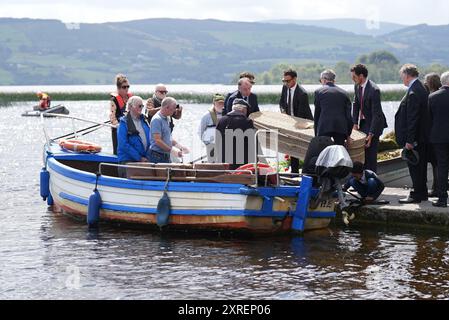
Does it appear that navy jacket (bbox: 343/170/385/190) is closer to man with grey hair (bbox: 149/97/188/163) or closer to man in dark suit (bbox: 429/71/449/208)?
man in dark suit (bbox: 429/71/449/208)

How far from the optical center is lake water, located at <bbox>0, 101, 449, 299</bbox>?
37.0 feet

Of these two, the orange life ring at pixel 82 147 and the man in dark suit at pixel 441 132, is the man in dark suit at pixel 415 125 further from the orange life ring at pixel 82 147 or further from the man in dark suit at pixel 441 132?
the orange life ring at pixel 82 147

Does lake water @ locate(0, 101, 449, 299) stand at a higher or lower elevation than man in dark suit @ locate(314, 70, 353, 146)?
lower

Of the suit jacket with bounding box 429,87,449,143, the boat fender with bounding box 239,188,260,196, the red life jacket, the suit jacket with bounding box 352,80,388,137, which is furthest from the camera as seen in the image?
the red life jacket

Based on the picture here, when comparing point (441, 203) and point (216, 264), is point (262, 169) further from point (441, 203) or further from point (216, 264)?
point (441, 203)

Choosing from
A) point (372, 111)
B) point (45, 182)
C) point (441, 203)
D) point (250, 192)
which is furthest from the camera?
point (45, 182)

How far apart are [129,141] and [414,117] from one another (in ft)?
15.8

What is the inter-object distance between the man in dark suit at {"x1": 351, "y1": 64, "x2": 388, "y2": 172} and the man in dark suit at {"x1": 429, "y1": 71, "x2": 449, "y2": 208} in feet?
3.70

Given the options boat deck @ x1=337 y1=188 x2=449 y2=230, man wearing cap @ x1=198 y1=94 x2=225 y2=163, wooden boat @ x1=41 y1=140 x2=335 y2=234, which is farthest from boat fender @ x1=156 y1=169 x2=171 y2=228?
boat deck @ x1=337 y1=188 x2=449 y2=230

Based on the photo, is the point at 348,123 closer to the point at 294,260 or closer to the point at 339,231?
the point at 339,231

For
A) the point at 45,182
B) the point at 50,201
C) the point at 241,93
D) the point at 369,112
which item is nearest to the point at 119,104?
the point at 241,93

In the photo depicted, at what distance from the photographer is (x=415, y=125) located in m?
15.1

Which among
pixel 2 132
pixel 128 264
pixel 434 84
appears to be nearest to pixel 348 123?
pixel 434 84
